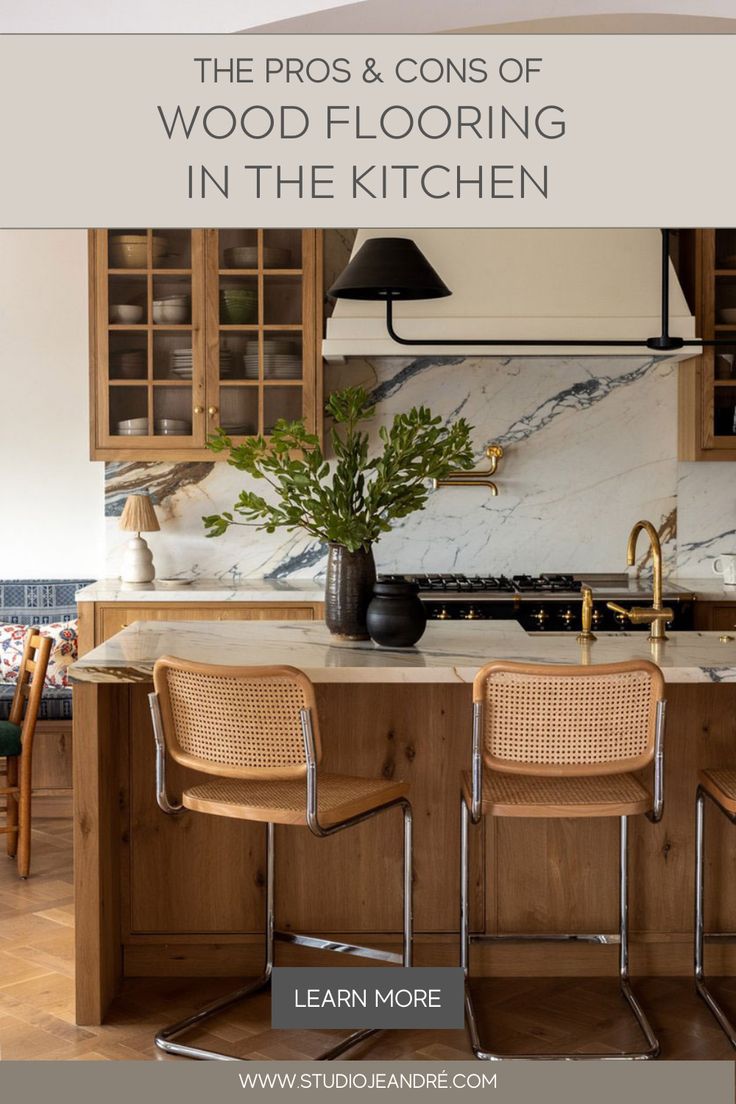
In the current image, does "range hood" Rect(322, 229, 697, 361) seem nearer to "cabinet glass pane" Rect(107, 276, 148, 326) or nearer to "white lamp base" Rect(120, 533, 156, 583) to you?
"cabinet glass pane" Rect(107, 276, 148, 326)

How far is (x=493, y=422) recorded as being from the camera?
5.30 m

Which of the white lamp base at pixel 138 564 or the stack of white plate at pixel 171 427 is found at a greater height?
the stack of white plate at pixel 171 427

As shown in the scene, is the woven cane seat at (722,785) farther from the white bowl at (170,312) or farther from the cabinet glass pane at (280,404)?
the white bowl at (170,312)

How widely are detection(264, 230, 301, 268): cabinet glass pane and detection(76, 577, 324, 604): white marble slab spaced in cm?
134

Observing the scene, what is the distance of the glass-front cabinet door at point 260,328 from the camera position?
497 centimetres

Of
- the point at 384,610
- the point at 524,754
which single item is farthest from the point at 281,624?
the point at 524,754

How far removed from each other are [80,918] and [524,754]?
1128 millimetres

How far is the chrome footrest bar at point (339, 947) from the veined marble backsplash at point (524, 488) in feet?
8.19

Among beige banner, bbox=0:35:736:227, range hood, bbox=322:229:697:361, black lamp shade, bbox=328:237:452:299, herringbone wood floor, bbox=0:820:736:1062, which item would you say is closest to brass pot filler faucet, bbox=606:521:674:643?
herringbone wood floor, bbox=0:820:736:1062

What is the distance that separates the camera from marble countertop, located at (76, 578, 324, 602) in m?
4.80

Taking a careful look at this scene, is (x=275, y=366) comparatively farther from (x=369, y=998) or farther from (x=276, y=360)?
(x=369, y=998)

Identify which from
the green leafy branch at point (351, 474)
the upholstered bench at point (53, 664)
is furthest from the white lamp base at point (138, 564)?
the green leafy branch at point (351, 474)

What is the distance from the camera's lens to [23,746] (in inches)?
157

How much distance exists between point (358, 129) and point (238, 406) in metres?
2.99
